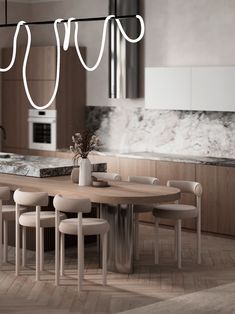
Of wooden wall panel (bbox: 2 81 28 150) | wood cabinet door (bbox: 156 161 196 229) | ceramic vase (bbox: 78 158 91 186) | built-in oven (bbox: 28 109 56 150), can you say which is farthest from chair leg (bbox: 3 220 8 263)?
wooden wall panel (bbox: 2 81 28 150)

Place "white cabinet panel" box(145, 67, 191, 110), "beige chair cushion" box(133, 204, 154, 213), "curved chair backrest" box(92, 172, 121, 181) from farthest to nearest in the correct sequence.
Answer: "white cabinet panel" box(145, 67, 191, 110) < "curved chair backrest" box(92, 172, 121, 181) < "beige chair cushion" box(133, 204, 154, 213)

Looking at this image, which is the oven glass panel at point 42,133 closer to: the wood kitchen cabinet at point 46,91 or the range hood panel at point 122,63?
the wood kitchen cabinet at point 46,91

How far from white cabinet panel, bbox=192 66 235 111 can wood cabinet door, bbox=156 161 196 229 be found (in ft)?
2.33

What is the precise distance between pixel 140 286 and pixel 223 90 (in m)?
3.20

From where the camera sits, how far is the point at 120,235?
293 inches

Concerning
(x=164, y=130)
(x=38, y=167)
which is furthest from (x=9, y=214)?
(x=164, y=130)

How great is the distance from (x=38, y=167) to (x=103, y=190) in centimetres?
116

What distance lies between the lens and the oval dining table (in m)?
7.08

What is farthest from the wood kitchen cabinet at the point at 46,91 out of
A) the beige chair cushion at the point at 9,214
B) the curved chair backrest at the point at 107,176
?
the beige chair cushion at the point at 9,214

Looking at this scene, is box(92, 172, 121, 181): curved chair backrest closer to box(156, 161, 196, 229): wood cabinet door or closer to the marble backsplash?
box(156, 161, 196, 229): wood cabinet door

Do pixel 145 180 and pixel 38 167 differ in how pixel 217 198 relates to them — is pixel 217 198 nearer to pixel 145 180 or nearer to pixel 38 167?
pixel 145 180

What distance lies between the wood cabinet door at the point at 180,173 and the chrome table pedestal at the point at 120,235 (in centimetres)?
231

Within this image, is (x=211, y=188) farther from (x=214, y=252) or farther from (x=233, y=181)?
(x=214, y=252)

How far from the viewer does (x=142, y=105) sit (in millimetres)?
10820
